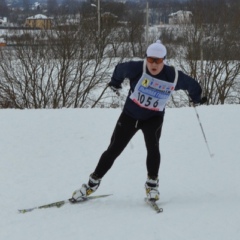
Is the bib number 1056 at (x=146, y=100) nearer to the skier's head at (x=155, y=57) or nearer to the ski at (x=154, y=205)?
the skier's head at (x=155, y=57)

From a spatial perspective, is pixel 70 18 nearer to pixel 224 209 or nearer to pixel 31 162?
pixel 31 162

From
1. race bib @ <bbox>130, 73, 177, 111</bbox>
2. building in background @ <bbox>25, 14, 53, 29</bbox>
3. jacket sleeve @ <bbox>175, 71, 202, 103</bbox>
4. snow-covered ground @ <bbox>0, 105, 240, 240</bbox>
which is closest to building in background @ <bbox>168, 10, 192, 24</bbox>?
building in background @ <bbox>25, 14, 53, 29</bbox>

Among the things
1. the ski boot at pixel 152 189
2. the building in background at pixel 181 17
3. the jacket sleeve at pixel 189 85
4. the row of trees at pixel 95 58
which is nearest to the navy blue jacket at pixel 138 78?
the jacket sleeve at pixel 189 85

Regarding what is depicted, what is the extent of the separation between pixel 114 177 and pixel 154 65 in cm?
167

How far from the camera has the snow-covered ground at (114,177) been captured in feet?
9.85

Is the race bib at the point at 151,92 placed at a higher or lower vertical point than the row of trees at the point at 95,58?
higher

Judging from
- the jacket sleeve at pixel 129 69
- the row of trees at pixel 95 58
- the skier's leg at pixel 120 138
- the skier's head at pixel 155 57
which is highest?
the skier's head at pixel 155 57

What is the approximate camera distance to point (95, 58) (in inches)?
809

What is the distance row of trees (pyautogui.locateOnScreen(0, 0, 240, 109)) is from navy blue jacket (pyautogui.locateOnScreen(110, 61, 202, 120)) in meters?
14.7

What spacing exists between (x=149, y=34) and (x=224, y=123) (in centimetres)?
1936

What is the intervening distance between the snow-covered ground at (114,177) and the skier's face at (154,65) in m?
1.20

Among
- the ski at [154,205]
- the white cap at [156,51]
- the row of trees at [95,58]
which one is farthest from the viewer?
the row of trees at [95,58]

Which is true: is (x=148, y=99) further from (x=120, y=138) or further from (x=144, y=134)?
(x=120, y=138)

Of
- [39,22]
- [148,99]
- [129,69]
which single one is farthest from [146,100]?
[39,22]
